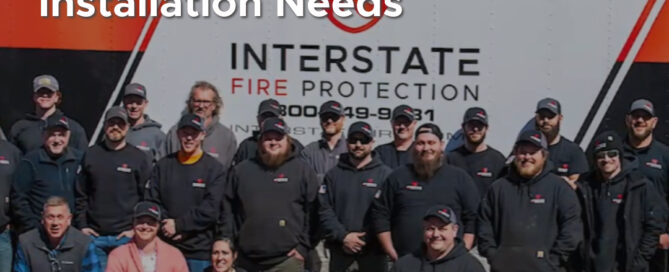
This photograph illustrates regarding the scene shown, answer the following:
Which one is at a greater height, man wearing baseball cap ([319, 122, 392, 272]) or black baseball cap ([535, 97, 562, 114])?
black baseball cap ([535, 97, 562, 114])

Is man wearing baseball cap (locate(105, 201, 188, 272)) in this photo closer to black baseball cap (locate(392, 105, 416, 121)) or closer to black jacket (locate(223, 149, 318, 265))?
black jacket (locate(223, 149, 318, 265))

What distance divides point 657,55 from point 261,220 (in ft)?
9.53

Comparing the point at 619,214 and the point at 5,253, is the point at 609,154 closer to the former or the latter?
the point at 619,214

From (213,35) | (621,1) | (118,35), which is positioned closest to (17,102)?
(118,35)

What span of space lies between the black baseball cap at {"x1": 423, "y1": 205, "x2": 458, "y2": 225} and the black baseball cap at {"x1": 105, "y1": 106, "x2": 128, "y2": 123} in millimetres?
2337

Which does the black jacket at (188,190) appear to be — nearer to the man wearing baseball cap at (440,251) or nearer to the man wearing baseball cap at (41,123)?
the man wearing baseball cap at (41,123)

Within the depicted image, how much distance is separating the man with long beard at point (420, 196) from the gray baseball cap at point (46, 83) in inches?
103

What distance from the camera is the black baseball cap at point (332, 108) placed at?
28.6 feet

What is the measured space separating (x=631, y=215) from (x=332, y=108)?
2.10 metres

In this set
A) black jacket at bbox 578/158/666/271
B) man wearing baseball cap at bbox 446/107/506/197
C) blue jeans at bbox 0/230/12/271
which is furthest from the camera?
blue jeans at bbox 0/230/12/271

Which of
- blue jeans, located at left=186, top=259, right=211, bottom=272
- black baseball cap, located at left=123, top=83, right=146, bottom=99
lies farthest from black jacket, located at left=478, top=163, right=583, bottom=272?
black baseball cap, located at left=123, top=83, right=146, bottom=99

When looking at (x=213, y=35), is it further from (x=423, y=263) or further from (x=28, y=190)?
(x=423, y=263)

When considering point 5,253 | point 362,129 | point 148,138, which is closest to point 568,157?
point 362,129

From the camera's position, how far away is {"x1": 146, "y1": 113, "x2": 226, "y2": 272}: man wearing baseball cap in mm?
8477
